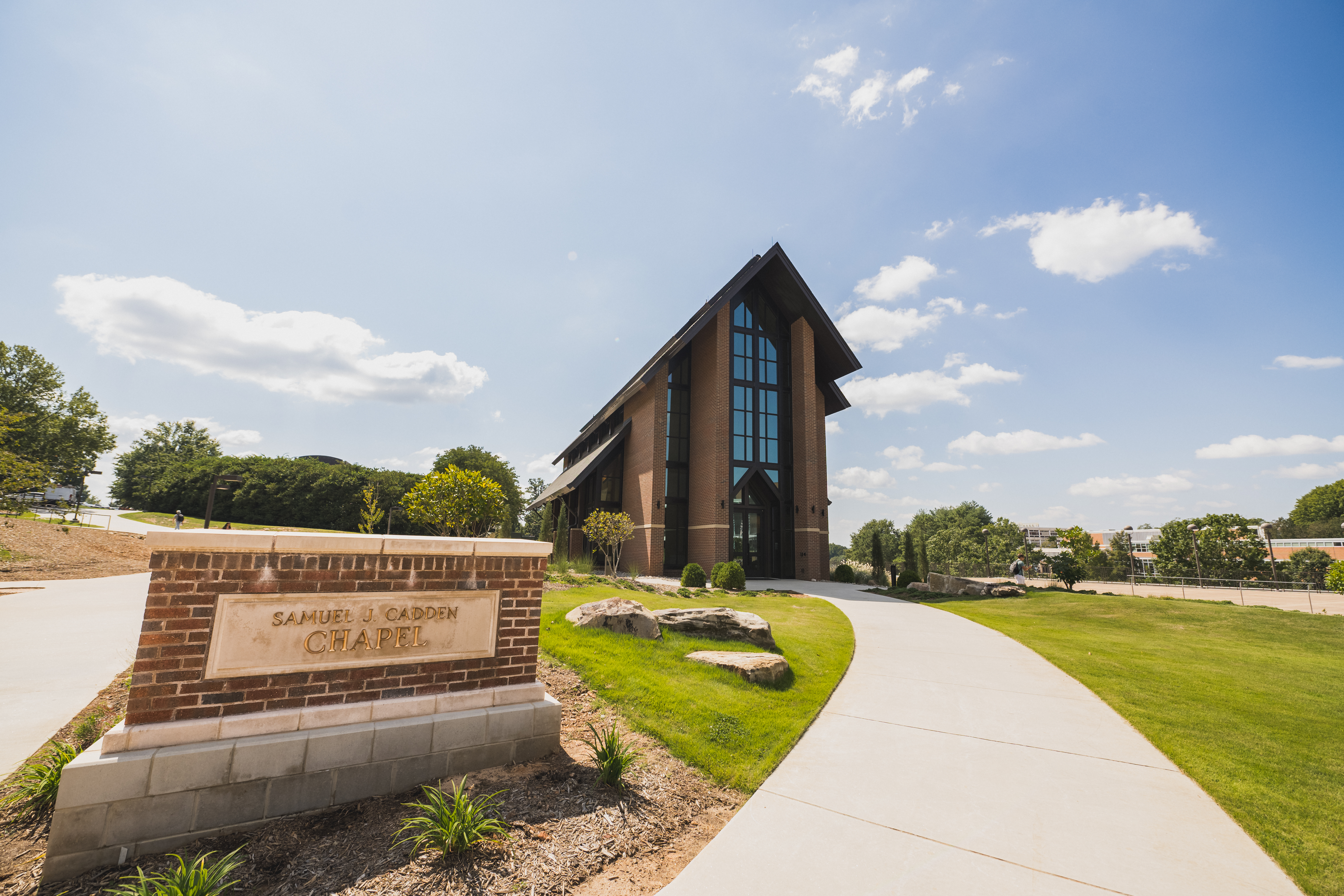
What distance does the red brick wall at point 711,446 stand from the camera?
81.7 ft

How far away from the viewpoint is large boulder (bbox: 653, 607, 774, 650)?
8711 mm

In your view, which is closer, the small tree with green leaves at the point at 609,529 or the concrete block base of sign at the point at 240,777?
the concrete block base of sign at the point at 240,777

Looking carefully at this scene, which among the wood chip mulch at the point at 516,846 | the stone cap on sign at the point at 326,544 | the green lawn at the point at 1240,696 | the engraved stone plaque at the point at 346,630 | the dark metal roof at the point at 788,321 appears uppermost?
the dark metal roof at the point at 788,321

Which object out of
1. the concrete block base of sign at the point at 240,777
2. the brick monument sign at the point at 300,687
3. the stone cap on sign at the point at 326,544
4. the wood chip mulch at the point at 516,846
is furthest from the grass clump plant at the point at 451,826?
the stone cap on sign at the point at 326,544

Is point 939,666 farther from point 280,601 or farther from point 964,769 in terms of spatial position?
point 280,601

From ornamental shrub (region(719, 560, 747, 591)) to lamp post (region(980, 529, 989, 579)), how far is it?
102 feet

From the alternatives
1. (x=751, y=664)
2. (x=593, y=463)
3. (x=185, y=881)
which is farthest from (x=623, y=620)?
(x=593, y=463)

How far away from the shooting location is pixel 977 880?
10.6 feet

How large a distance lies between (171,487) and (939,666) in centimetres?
8011

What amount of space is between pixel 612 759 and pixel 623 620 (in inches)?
162

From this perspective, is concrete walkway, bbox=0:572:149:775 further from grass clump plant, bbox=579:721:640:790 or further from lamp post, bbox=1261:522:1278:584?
lamp post, bbox=1261:522:1278:584

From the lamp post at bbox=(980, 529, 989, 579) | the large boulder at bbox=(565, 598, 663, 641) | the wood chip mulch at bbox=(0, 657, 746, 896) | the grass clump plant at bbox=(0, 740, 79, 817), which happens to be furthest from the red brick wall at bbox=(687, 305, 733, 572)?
the lamp post at bbox=(980, 529, 989, 579)

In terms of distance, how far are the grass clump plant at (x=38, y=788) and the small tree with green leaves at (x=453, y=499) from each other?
12105 mm

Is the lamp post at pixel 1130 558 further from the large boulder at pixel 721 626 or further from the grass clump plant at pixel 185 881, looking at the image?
the grass clump plant at pixel 185 881
